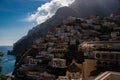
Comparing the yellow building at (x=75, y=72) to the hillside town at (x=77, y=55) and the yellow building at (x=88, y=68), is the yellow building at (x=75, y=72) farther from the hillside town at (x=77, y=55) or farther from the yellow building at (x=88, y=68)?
the yellow building at (x=88, y=68)

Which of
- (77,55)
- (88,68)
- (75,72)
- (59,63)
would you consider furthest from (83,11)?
(88,68)

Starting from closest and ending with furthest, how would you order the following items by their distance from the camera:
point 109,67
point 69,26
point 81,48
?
point 109,67, point 81,48, point 69,26

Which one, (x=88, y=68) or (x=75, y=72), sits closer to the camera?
(x=88, y=68)

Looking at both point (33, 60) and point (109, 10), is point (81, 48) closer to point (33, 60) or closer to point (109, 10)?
point (33, 60)

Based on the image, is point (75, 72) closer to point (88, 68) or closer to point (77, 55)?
point (88, 68)

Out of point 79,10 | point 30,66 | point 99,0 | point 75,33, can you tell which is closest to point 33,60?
point 30,66

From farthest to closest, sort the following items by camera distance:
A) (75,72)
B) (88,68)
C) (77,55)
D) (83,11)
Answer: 1. (83,11)
2. (77,55)
3. (75,72)
4. (88,68)

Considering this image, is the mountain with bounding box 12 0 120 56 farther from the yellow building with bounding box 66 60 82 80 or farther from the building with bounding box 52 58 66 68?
the yellow building with bounding box 66 60 82 80

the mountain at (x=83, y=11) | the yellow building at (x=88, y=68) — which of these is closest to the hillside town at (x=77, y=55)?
the yellow building at (x=88, y=68)

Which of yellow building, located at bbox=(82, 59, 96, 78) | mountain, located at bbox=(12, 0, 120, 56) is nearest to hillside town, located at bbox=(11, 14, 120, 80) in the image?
yellow building, located at bbox=(82, 59, 96, 78)
